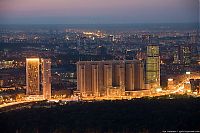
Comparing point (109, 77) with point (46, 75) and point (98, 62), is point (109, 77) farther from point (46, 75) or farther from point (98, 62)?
point (46, 75)

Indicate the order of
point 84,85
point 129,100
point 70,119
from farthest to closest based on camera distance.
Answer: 1. point 84,85
2. point 129,100
3. point 70,119

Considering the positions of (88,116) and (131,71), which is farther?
(131,71)

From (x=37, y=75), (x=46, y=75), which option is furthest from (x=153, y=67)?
(x=37, y=75)

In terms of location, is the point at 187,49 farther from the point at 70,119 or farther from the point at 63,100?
the point at 70,119

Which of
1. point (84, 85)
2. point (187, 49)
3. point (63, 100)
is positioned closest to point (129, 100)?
point (63, 100)

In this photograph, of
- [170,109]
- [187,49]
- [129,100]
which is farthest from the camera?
[187,49]

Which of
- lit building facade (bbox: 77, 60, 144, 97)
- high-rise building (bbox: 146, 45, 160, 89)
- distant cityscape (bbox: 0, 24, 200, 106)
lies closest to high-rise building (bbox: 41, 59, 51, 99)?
distant cityscape (bbox: 0, 24, 200, 106)

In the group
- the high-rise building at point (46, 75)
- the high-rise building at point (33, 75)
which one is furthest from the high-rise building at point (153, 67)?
the high-rise building at point (33, 75)
